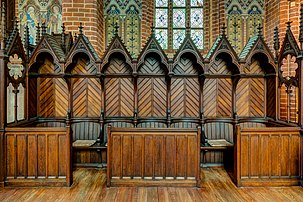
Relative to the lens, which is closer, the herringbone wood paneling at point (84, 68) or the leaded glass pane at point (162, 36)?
the herringbone wood paneling at point (84, 68)

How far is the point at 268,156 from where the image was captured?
3.96 metres

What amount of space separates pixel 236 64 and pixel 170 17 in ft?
9.18

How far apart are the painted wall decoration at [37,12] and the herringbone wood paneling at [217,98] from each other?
4.09 metres

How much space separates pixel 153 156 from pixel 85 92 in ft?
6.81

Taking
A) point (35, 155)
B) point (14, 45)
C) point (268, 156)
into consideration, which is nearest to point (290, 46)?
point (268, 156)

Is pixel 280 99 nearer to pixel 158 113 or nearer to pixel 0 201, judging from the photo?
pixel 158 113

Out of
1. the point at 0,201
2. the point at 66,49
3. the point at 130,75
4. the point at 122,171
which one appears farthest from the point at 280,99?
the point at 0,201

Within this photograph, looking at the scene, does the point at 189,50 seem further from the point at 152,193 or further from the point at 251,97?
the point at 152,193

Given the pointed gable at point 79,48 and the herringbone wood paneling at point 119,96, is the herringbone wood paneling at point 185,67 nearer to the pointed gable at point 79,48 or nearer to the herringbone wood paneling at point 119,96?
the herringbone wood paneling at point 119,96

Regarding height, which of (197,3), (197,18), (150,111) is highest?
(197,3)

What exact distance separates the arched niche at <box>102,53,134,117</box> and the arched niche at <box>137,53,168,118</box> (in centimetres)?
19

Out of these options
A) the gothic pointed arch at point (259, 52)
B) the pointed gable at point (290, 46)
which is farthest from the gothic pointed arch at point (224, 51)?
the pointed gable at point (290, 46)

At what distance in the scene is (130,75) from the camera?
16.9ft

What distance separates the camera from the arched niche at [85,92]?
521 centimetres
